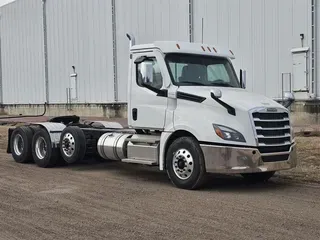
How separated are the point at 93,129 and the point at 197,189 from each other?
392 centimetres

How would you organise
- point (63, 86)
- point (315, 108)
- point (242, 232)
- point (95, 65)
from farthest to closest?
point (63, 86) < point (95, 65) < point (315, 108) < point (242, 232)

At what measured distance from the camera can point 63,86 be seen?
39.7 meters

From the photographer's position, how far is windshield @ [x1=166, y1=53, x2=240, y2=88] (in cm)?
981

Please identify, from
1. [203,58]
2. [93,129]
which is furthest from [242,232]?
[93,129]

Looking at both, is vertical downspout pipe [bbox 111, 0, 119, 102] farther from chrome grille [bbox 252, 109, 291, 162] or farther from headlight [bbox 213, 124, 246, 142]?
headlight [bbox 213, 124, 246, 142]

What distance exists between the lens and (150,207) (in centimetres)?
783

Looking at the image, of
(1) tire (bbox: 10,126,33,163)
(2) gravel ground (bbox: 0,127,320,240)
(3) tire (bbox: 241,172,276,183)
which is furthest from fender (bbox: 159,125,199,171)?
(1) tire (bbox: 10,126,33,163)

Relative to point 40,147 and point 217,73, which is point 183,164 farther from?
point 40,147

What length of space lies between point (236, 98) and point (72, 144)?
4662 mm

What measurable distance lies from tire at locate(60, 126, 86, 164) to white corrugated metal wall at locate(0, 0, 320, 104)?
45.2 feet

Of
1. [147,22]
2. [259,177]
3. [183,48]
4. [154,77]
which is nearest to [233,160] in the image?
[259,177]

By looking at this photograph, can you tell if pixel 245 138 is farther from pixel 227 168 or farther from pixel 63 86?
pixel 63 86

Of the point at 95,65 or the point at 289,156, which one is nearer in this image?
the point at 289,156

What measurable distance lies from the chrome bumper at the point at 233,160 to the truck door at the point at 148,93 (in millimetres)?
1387
